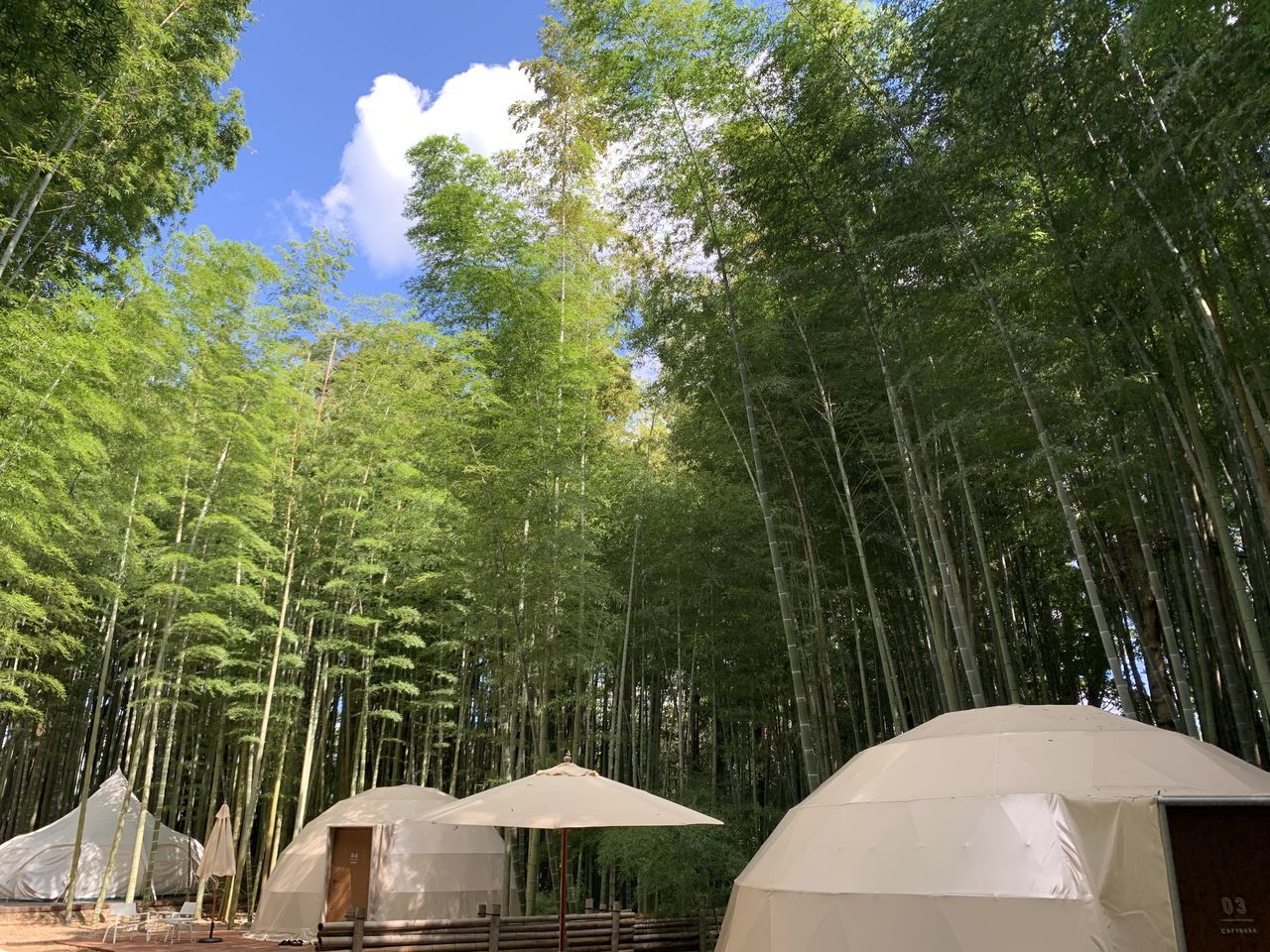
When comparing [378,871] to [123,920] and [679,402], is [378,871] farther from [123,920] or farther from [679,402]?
[679,402]

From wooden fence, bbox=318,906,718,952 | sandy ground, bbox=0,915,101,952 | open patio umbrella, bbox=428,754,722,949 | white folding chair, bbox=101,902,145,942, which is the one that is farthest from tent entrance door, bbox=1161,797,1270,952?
white folding chair, bbox=101,902,145,942

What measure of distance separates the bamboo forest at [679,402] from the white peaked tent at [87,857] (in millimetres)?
595

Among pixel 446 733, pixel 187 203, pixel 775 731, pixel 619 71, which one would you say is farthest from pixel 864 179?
pixel 446 733

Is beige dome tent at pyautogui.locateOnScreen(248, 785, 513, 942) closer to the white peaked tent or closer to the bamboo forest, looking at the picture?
the bamboo forest

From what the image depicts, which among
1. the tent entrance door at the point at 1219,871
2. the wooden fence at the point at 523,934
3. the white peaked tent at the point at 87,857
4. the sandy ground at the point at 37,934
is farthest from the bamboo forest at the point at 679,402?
the sandy ground at the point at 37,934

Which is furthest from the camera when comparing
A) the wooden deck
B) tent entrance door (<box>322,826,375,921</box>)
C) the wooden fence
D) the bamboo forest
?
tent entrance door (<box>322,826,375,921</box>)

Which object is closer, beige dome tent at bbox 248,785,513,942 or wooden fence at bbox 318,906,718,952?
wooden fence at bbox 318,906,718,952

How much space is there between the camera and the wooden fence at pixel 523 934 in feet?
19.1

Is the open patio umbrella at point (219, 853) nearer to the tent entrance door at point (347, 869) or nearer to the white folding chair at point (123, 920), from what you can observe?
the white folding chair at point (123, 920)

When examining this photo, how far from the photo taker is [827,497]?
983 cm

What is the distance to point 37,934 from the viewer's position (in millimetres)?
9516

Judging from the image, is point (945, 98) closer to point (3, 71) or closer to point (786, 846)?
point (786, 846)

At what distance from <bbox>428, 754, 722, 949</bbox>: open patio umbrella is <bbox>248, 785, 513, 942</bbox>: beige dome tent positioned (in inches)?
165

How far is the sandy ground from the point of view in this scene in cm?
822
